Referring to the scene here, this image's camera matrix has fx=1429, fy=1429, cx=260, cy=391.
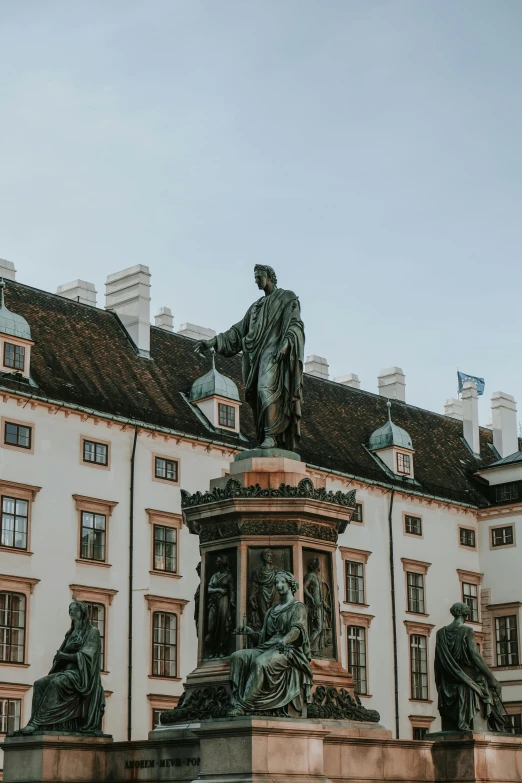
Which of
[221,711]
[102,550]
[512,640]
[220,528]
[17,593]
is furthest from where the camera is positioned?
[512,640]

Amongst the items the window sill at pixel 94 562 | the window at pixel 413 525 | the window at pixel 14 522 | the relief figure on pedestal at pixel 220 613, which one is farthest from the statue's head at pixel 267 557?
the window at pixel 413 525

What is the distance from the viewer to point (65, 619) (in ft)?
143

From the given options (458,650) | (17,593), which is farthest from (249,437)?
(458,650)

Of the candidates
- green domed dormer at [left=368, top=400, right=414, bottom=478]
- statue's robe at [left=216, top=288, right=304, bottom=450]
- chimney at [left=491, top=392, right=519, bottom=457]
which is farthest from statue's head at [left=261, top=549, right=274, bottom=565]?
chimney at [left=491, top=392, right=519, bottom=457]

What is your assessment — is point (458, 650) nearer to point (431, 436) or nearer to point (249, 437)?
point (249, 437)

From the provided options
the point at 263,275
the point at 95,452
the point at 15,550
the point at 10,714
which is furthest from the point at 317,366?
the point at 263,275

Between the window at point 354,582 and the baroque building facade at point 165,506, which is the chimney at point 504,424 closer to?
the baroque building facade at point 165,506

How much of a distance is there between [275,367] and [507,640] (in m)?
41.9

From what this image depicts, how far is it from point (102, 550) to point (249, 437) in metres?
8.52

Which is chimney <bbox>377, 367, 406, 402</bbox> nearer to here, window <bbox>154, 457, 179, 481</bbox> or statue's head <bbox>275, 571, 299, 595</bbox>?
window <bbox>154, 457, 179, 481</bbox>

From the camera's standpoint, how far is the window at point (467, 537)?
Answer: 196 feet

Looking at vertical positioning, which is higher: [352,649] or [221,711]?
[352,649]

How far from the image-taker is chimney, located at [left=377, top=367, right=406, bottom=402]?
6669 cm

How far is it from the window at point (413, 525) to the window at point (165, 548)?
12562mm
